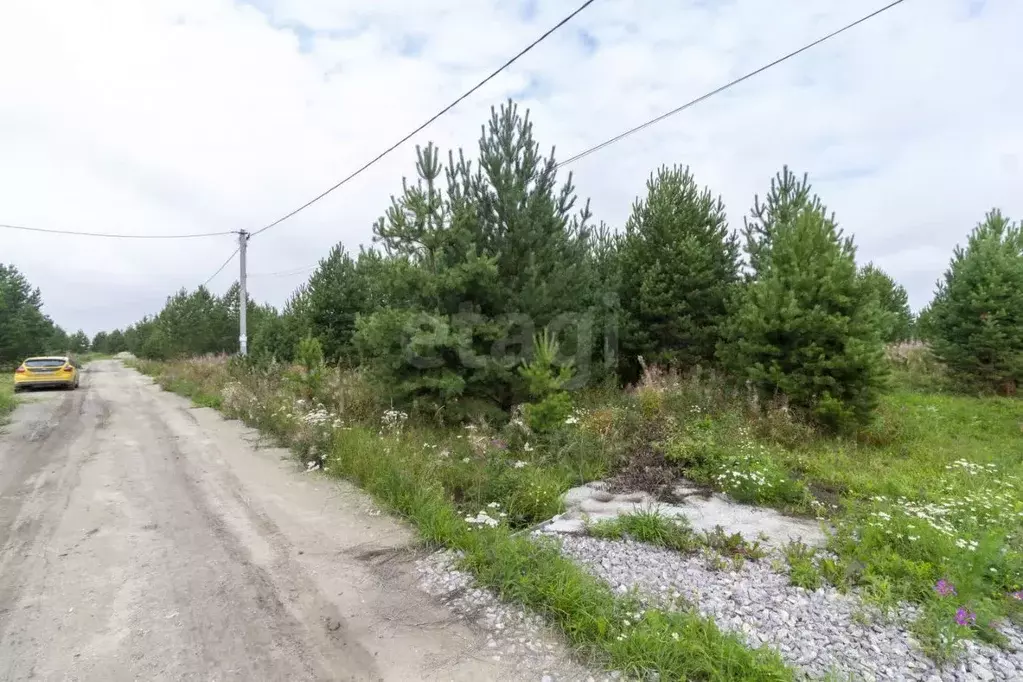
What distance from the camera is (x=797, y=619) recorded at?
318 centimetres

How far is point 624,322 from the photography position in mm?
12359

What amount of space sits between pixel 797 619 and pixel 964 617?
886 mm

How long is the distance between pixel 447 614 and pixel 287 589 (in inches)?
47.6

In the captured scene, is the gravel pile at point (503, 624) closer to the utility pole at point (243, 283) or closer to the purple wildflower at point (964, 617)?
the purple wildflower at point (964, 617)

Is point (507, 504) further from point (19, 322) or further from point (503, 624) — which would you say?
point (19, 322)

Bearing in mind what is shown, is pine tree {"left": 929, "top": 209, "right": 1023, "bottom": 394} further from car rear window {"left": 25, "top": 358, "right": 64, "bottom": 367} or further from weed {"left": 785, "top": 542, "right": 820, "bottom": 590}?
car rear window {"left": 25, "top": 358, "right": 64, "bottom": 367}

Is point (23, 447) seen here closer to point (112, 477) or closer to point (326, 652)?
point (112, 477)

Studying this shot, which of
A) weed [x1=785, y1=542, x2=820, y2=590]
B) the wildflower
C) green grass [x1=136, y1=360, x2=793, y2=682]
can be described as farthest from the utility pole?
weed [x1=785, y1=542, x2=820, y2=590]

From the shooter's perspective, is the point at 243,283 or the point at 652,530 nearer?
the point at 652,530

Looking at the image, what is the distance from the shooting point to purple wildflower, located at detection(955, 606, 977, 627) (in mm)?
2990

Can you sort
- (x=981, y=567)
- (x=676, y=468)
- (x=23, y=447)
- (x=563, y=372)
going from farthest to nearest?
(x=23, y=447) < (x=563, y=372) < (x=676, y=468) < (x=981, y=567)

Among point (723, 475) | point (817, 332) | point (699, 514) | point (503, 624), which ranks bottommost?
point (503, 624)

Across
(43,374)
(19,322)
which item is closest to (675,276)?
(43,374)

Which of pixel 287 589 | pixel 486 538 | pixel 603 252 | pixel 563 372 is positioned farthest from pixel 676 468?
pixel 603 252
